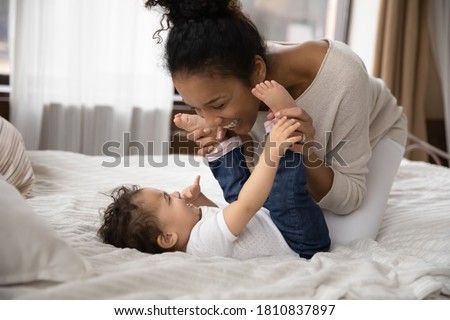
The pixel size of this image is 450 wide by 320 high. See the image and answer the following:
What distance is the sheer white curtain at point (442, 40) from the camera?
3229 millimetres

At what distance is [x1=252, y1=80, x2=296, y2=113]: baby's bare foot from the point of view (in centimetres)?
122

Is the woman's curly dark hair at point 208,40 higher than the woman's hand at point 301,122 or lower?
higher

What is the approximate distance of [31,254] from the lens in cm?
97

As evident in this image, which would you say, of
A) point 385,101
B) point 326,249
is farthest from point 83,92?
point 326,249

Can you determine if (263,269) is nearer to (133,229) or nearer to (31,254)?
(133,229)

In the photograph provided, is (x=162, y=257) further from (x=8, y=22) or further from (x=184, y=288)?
(x=8, y=22)

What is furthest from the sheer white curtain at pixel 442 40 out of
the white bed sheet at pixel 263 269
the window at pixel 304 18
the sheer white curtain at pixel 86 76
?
the white bed sheet at pixel 263 269

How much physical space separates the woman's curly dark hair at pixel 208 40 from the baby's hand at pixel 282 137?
174 millimetres

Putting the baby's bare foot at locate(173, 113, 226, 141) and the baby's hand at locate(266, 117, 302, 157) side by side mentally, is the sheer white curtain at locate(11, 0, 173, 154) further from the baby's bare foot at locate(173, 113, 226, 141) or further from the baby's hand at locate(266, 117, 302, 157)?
the baby's hand at locate(266, 117, 302, 157)

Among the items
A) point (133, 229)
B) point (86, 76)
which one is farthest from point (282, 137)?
point (86, 76)

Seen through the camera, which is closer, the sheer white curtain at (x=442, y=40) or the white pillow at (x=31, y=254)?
the white pillow at (x=31, y=254)

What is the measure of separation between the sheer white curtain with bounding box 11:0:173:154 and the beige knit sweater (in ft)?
5.07

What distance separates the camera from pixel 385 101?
1.71 meters

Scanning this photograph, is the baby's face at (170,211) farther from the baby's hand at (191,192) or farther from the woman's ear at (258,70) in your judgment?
the woman's ear at (258,70)
